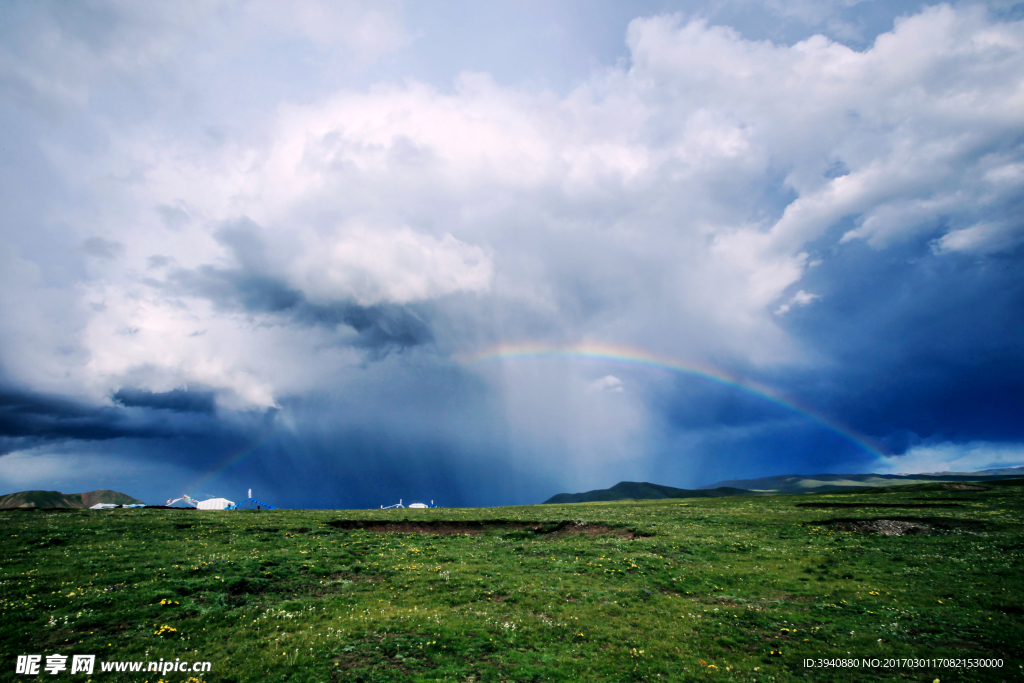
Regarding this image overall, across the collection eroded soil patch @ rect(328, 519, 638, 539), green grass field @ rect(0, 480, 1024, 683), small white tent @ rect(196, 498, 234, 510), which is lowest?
green grass field @ rect(0, 480, 1024, 683)

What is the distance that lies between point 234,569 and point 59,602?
6871mm

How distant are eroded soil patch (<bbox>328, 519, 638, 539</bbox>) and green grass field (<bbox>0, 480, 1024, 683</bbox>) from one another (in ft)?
11.6

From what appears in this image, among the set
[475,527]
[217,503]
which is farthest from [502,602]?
[217,503]

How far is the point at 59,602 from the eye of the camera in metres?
18.3

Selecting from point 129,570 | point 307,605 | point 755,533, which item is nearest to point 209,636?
point 307,605

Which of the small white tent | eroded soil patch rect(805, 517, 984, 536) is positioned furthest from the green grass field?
the small white tent

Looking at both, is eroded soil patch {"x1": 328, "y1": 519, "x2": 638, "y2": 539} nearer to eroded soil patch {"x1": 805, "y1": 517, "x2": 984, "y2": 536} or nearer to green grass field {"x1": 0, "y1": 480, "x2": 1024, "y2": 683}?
green grass field {"x1": 0, "y1": 480, "x2": 1024, "y2": 683}

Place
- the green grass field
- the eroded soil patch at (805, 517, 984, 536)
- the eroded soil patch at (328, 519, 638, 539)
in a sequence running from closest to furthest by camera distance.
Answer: the green grass field < the eroded soil patch at (805, 517, 984, 536) < the eroded soil patch at (328, 519, 638, 539)

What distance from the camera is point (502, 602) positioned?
21875mm

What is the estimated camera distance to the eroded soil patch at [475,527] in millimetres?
39344

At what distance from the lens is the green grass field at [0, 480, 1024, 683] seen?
1566cm

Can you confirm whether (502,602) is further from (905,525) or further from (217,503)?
(217,503)

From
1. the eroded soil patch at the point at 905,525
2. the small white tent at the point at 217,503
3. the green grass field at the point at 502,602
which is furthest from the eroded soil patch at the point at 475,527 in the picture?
the small white tent at the point at 217,503

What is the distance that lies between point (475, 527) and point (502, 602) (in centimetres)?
2162
